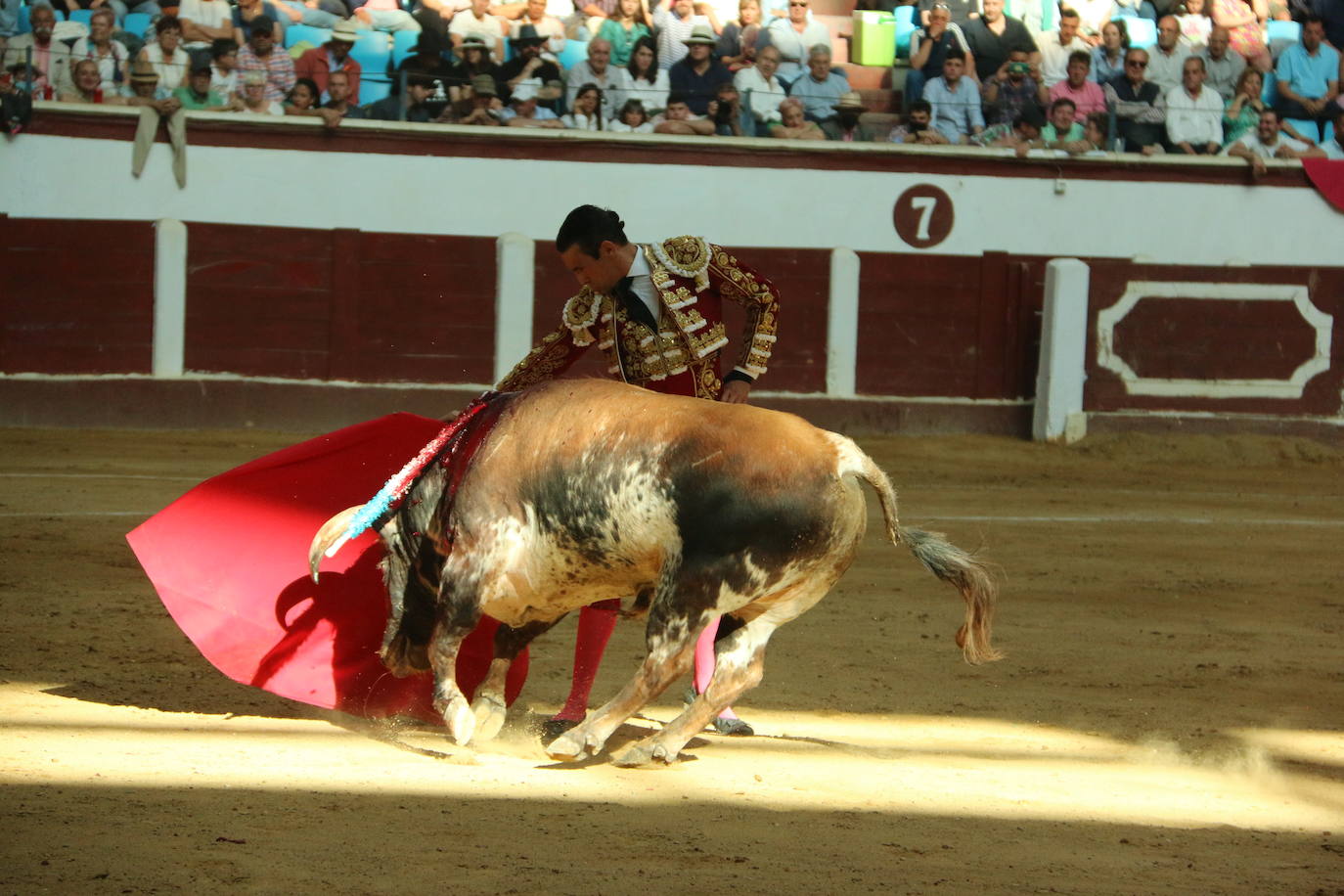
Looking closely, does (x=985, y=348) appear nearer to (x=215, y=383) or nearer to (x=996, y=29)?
(x=996, y=29)

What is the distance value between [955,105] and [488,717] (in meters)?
7.25

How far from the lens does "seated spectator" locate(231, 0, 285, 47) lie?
912 centimetres

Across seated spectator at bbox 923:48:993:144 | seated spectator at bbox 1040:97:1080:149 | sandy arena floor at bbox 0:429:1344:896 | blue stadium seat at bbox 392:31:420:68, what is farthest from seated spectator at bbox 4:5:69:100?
seated spectator at bbox 1040:97:1080:149

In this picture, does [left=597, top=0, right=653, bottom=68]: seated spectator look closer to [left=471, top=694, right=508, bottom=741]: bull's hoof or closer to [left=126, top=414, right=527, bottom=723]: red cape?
[left=126, top=414, right=527, bottom=723]: red cape

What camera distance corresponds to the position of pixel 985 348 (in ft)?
33.1

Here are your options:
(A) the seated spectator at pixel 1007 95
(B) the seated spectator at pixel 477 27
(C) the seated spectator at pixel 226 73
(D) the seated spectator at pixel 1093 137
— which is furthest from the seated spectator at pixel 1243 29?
(C) the seated spectator at pixel 226 73

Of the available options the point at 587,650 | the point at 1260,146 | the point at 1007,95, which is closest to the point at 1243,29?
the point at 1260,146

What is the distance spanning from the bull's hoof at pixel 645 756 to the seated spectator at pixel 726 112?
267 inches

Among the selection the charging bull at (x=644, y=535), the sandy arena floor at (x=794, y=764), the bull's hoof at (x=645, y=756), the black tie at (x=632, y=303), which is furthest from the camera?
the black tie at (x=632, y=303)

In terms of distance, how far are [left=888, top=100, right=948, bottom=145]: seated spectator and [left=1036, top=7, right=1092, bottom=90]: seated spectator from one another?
0.96m

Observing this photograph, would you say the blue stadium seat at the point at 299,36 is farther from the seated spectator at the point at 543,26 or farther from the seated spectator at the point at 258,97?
the seated spectator at the point at 543,26

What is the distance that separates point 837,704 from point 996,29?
732 centimetres

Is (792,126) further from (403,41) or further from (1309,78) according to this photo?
(1309,78)

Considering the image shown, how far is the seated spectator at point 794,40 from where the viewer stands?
993cm
